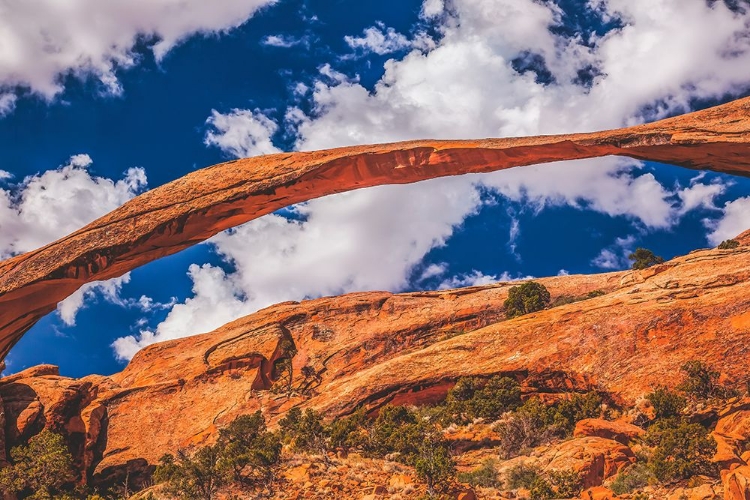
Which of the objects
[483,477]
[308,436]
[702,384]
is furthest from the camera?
[308,436]

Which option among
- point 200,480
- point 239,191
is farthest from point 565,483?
point 200,480

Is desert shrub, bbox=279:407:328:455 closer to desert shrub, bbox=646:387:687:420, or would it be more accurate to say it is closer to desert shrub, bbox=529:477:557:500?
desert shrub, bbox=529:477:557:500

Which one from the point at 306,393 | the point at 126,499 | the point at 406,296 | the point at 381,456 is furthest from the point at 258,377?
the point at 381,456

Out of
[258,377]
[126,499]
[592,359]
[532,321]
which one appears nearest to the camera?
[126,499]

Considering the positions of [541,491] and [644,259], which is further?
[644,259]

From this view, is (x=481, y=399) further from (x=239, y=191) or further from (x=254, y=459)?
(x=239, y=191)

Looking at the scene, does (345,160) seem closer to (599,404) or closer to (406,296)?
(599,404)
